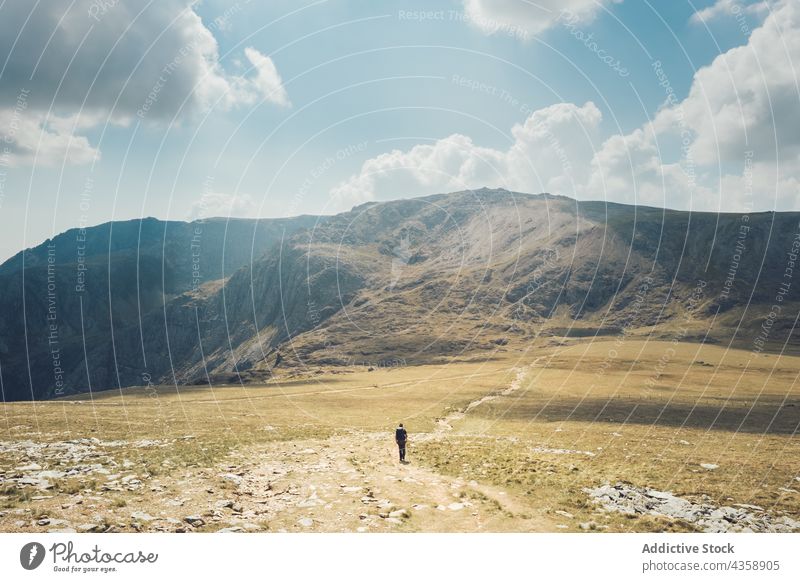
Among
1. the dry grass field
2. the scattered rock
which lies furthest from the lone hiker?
the scattered rock

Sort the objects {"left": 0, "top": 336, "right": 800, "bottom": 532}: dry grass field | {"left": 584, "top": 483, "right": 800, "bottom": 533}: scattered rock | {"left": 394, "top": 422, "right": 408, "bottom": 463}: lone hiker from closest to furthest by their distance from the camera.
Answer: {"left": 0, "top": 336, "right": 800, "bottom": 532}: dry grass field < {"left": 584, "top": 483, "right": 800, "bottom": 533}: scattered rock < {"left": 394, "top": 422, "right": 408, "bottom": 463}: lone hiker

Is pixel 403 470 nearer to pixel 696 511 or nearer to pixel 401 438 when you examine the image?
pixel 401 438

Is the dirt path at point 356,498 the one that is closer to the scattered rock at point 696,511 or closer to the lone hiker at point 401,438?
the lone hiker at point 401,438

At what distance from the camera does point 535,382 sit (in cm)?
8306

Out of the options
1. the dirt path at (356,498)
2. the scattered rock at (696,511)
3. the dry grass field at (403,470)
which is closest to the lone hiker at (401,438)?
the dirt path at (356,498)

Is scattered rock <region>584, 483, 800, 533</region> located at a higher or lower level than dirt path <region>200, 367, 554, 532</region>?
lower

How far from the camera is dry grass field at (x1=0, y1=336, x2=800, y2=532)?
1561 cm

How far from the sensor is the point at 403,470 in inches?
934

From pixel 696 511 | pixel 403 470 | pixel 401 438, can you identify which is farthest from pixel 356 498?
pixel 696 511

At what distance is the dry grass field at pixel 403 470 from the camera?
615 inches

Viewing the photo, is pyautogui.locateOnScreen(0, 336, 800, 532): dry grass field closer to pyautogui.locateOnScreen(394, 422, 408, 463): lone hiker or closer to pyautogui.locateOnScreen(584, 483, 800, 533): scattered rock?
pyautogui.locateOnScreen(584, 483, 800, 533): scattered rock

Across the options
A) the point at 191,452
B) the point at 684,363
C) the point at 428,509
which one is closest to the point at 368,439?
the point at 191,452
